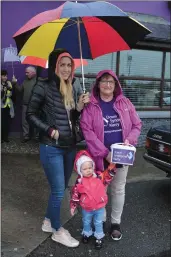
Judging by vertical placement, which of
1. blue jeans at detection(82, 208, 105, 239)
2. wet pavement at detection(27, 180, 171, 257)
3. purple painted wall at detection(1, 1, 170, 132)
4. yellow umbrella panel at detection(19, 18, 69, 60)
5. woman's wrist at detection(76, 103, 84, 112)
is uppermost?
purple painted wall at detection(1, 1, 170, 132)

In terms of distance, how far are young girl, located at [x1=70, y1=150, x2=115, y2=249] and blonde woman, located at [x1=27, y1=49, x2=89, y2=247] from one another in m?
A: 0.17

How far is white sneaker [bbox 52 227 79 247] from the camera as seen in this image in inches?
134

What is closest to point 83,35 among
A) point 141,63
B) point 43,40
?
point 43,40

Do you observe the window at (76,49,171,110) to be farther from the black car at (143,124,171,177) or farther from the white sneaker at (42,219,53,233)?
the white sneaker at (42,219,53,233)

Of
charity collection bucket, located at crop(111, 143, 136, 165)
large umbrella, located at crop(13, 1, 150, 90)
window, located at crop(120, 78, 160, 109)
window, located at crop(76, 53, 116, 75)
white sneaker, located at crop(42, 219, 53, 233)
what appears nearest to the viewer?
charity collection bucket, located at crop(111, 143, 136, 165)

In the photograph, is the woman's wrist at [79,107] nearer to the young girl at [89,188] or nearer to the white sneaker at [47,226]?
the young girl at [89,188]

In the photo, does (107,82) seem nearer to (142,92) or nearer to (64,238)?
(64,238)

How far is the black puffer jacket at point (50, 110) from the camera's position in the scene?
3.16 m

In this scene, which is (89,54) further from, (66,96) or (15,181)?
(15,181)

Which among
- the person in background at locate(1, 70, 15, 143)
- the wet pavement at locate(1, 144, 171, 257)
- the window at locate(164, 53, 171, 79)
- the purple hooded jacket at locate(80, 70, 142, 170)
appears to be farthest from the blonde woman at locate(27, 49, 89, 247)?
the window at locate(164, 53, 171, 79)

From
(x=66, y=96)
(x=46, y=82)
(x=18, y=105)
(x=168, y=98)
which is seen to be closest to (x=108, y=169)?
(x=66, y=96)

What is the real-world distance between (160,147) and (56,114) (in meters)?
2.29

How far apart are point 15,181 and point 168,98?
5.48m

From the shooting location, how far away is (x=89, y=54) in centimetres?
374
